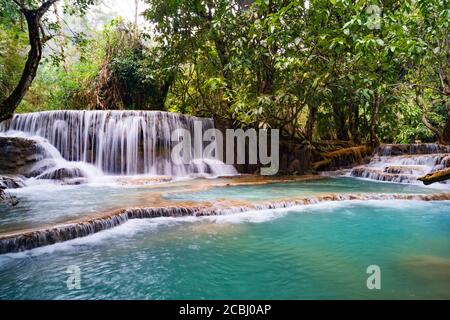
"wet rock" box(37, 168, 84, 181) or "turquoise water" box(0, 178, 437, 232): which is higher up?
"wet rock" box(37, 168, 84, 181)

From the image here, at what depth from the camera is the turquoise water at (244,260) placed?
3.09m

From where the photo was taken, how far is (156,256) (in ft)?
12.9

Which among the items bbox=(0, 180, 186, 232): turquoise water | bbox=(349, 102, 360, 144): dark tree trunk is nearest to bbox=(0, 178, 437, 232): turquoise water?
bbox=(0, 180, 186, 232): turquoise water

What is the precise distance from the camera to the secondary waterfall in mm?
11109

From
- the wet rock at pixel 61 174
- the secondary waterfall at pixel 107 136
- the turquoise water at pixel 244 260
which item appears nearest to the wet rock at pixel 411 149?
the secondary waterfall at pixel 107 136

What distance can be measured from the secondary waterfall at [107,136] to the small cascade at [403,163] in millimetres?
6420

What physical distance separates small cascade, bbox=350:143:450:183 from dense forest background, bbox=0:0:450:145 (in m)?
0.95

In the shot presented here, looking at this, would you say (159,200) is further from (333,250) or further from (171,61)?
(171,61)

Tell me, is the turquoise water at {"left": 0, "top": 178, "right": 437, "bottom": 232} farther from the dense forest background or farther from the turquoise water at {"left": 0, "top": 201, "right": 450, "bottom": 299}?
the dense forest background

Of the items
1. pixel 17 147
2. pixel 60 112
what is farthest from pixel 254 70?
A: pixel 17 147

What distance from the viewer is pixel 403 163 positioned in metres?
11.9

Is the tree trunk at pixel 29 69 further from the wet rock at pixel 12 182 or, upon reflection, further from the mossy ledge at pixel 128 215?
the wet rock at pixel 12 182
